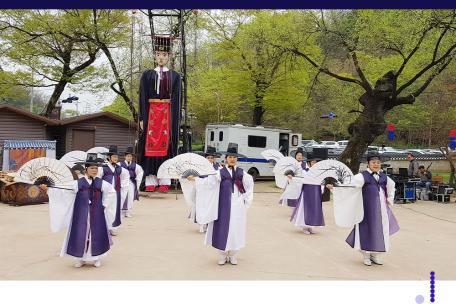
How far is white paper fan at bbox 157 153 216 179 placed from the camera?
9547mm

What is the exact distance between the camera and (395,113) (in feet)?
112

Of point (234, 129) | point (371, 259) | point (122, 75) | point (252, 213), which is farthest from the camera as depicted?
point (122, 75)

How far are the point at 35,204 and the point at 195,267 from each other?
7.84 m

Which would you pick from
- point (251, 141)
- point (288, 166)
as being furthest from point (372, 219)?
point (251, 141)

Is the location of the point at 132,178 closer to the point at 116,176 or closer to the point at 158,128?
the point at 116,176

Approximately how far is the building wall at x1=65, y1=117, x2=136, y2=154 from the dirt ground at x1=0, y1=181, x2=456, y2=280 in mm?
9911

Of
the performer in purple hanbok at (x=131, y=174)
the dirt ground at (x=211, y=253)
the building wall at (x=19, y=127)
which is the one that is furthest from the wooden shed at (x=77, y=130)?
the performer in purple hanbok at (x=131, y=174)

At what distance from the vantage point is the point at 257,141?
2122 centimetres

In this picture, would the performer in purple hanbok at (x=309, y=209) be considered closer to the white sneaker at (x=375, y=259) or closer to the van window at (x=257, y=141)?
the white sneaker at (x=375, y=259)

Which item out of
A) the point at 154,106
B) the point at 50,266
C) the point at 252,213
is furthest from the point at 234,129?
the point at 50,266

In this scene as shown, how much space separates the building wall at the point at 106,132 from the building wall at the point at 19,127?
4.06 ft

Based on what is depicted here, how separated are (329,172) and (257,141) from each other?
12.2 meters

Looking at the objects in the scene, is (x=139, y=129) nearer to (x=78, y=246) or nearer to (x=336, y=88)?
(x=78, y=246)

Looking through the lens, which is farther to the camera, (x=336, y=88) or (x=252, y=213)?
(x=336, y=88)
